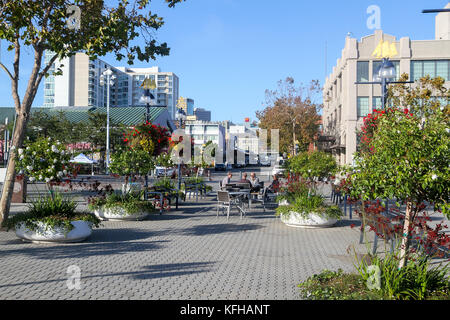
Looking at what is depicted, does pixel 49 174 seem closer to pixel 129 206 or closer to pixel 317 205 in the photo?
pixel 129 206

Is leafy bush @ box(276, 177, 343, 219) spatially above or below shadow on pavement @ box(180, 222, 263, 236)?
above

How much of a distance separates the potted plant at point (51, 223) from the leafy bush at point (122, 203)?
103 inches

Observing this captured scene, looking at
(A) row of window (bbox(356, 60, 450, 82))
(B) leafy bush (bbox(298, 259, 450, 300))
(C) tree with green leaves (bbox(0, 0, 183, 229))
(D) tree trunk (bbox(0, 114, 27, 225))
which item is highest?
(A) row of window (bbox(356, 60, 450, 82))

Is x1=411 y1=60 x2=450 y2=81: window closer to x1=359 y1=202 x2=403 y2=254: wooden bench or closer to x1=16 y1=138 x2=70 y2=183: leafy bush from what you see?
x1=359 y1=202 x2=403 y2=254: wooden bench

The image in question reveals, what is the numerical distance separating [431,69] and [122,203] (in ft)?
110

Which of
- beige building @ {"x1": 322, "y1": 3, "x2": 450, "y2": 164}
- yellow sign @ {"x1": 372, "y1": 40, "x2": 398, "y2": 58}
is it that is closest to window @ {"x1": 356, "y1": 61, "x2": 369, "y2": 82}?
beige building @ {"x1": 322, "y1": 3, "x2": 450, "y2": 164}

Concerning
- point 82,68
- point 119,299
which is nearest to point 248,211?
point 119,299

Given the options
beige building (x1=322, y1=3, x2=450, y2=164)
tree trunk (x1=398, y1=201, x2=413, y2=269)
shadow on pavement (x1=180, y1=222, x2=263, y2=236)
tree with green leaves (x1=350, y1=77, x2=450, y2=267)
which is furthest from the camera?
beige building (x1=322, y1=3, x2=450, y2=164)

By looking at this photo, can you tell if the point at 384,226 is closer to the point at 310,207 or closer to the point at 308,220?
the point at 308,220

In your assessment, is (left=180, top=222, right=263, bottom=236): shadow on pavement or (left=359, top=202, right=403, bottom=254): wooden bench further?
(left=180, top=222, right=263, bottom=236): shadow on pavement

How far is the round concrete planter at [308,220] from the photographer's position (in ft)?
36.3

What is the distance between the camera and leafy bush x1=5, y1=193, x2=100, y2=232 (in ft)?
27.9

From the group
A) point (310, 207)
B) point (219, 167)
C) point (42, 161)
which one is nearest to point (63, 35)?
point (42, 161)

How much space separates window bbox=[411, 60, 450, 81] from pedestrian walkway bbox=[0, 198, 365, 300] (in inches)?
1181
